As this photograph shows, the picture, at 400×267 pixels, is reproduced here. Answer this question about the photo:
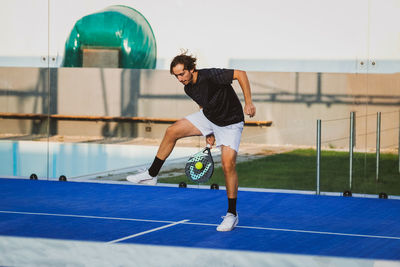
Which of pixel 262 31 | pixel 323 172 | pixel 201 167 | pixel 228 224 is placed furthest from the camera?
pixel 262 31

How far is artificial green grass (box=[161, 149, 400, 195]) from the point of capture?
23.6 feet

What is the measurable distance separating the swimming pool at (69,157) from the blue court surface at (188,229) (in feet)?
3.71

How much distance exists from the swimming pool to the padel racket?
2627 millimetres

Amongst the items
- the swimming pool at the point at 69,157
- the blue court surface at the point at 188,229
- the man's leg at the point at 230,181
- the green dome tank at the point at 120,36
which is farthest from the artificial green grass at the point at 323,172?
the man's leg at the point at 230,181

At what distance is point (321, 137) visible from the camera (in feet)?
23.9

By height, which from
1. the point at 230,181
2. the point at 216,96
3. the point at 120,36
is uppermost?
the point at 120,36

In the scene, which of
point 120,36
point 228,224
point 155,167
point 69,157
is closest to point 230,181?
point 228,224

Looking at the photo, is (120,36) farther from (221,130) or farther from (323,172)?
(221,130)

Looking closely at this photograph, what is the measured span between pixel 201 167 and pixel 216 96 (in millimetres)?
665

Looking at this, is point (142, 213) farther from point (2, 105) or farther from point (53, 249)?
point (2, 105)

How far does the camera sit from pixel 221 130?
482 cm

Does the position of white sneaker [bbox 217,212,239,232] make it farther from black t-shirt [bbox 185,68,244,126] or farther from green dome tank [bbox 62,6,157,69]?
green dome tank [bbox 62,6,157,69]

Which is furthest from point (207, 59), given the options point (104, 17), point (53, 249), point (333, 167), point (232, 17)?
point (53, 249)

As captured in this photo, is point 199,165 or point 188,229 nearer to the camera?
point 188,229
